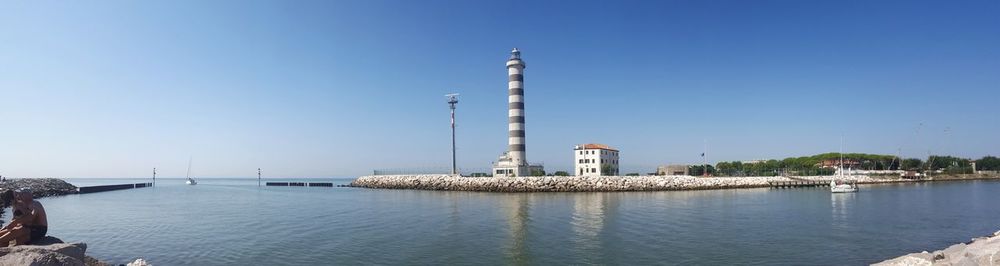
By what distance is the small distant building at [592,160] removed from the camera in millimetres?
70625

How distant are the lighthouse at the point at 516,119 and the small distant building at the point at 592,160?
11491 mm

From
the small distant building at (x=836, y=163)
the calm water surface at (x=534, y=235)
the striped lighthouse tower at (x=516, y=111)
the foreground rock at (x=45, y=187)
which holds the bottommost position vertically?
the calm water surface at (x=534, y=235)

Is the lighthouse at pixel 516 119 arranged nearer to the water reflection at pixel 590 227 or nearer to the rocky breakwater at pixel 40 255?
the water reflection at pixel 590 227

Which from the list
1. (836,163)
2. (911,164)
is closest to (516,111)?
(836,163)

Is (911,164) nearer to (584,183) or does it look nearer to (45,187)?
(584,183)

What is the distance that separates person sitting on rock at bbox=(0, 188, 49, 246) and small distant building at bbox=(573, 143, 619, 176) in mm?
63518

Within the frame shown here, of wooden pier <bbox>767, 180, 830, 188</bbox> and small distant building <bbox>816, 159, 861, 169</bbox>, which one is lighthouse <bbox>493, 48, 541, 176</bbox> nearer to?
wooden pier <bbox>767, 180, 830, 188</bbox>

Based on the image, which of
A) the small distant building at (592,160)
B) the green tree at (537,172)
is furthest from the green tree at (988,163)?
the green tree at (537,172)

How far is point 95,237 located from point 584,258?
777 inches

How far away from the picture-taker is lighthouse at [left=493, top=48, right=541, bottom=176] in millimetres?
61844

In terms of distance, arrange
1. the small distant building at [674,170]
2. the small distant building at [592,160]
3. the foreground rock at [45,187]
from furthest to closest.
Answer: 1. the small distant building at [674,170]
2. the small distant building at [592,160]
3. the foreground rock at [45,187]

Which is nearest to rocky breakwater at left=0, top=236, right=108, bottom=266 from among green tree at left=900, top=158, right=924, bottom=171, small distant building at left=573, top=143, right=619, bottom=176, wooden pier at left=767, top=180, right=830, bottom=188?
small distant building at left=573, top=143, right=619, bottom=176

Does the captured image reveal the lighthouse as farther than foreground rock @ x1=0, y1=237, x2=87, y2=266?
Yes

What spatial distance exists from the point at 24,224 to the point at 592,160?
65.4m
